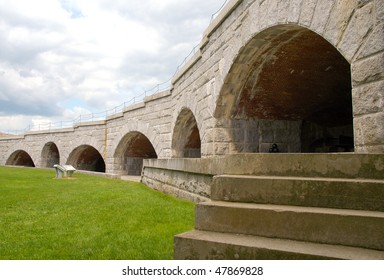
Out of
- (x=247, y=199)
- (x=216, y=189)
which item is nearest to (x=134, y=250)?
(x=216, y=189)

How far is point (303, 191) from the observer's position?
299 cm

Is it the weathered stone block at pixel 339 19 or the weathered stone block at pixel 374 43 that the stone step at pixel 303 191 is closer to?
the weathered stone block at pixel 374 43

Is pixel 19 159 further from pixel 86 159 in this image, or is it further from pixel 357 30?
pixel 357 30

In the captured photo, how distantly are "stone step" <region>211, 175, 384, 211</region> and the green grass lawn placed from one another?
97 cm

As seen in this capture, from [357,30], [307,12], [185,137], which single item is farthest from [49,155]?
[357,30]

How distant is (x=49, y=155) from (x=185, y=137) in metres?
19.0

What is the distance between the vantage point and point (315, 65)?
7391mm

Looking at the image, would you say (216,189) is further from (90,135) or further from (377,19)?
(90,135)

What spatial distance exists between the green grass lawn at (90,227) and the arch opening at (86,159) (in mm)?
18195

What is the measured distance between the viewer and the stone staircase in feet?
8.27

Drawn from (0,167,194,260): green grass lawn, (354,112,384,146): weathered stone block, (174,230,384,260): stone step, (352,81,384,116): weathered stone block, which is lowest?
(0,167,194,260): green grass lawn

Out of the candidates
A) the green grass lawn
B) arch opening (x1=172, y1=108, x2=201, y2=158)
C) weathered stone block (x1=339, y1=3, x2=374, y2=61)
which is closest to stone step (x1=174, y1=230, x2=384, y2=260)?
the green grass lawn

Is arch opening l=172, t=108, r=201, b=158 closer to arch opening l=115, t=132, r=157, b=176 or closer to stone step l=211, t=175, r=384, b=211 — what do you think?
arch opening l=115, t=132, r=157, b=176
